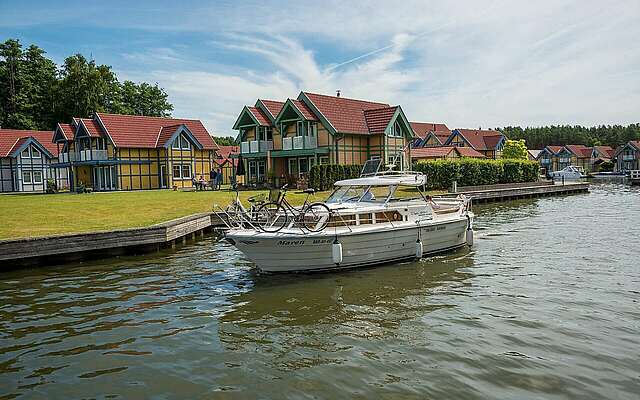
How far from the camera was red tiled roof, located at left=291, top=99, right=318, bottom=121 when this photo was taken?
38.2 meters

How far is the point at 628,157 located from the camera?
96875 millimetres

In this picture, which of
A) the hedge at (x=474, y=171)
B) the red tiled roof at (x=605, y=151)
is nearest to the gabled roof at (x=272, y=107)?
the hedge at (x=474, y=171)

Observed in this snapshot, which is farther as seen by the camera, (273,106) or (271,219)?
(273,106)

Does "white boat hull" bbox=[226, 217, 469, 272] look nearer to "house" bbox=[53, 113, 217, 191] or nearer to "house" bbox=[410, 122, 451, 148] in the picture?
"house" bbox=[53, 113, 217, 191]

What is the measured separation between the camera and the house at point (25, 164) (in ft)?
162

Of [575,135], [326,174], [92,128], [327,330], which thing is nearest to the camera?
[327,330]

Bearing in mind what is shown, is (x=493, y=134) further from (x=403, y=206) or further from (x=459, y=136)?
(x=403, y=206)

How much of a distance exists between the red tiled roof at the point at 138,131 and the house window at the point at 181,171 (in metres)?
2.51

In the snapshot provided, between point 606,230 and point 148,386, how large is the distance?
1999 centimetres

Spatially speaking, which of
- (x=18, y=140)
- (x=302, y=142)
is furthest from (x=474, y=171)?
(x=18, y=140)

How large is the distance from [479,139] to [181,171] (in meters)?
49.6

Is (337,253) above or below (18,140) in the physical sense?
below

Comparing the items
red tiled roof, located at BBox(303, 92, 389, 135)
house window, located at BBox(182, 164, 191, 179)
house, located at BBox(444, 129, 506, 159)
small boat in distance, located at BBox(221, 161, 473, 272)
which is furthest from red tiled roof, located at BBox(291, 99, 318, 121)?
house, located at BBox(444, 129, 506, 159)

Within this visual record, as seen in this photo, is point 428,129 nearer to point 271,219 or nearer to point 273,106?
point 273,106
